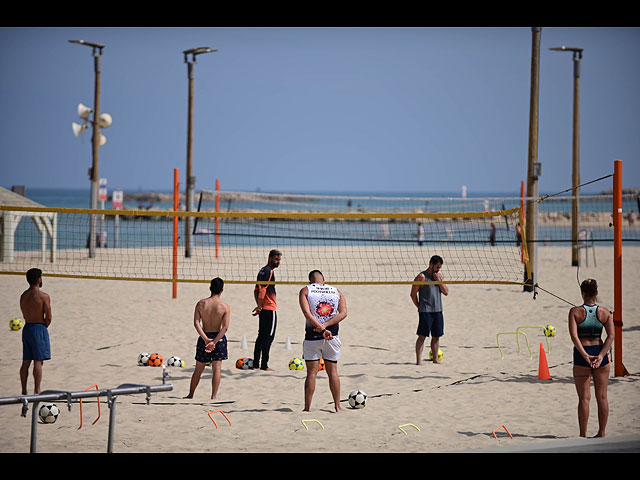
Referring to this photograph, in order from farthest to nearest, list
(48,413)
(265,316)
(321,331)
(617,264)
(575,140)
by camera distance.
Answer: (575,140) < (265,316) < (617,264) < (321,331) < (48,413)

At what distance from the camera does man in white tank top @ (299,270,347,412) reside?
7.98m

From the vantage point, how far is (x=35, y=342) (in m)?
8.33

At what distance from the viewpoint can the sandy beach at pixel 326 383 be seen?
23.5 ft

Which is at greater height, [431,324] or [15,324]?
[431,324]

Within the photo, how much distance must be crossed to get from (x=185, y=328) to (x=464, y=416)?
6203 millimetres

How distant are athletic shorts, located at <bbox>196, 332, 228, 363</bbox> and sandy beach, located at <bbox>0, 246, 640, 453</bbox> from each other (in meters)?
0.49

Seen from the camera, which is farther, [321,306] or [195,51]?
[195,51]

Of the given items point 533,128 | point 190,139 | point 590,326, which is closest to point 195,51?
point 190,139

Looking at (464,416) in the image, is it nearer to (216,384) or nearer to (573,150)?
(216,384)

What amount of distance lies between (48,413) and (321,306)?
2.89m

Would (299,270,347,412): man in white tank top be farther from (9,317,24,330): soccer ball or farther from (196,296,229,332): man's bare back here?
(9,317,24,330): soccer ball

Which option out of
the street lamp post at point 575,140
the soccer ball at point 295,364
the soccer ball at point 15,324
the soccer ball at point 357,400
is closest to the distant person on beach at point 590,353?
the soccer ball at point 357,400

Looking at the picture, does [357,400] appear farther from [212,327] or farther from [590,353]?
[590,353]

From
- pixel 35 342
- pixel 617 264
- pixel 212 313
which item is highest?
pixel 617 264
